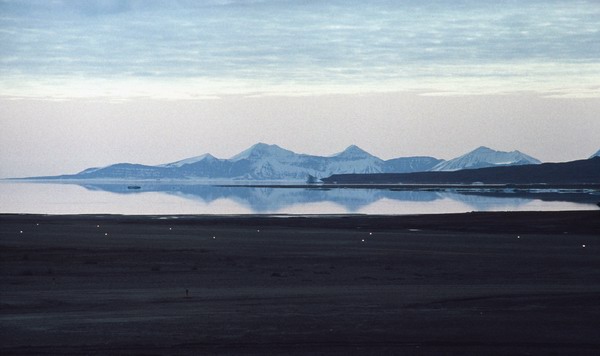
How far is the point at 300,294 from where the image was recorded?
2497 cm

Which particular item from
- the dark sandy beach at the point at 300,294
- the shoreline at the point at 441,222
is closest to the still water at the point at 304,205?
the shoreline at the point at 441,222

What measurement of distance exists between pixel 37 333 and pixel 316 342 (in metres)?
5.40

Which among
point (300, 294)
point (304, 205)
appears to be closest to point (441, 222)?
point (304, 205)

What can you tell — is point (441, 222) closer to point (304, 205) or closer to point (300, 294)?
point (304, 205)

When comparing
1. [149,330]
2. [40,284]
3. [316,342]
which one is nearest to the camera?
[316,342]

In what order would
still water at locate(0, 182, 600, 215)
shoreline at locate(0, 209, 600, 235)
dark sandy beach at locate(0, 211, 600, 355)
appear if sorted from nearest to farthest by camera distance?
dark sandy beach at locate(0, 211, 600, 355), shoreline at locate(0, 209, 600, 235), still water at locate(0, 182, 600, 215)

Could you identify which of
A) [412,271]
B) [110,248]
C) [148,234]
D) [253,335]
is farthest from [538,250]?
[253,335]

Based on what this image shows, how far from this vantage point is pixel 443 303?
22797 millimetres

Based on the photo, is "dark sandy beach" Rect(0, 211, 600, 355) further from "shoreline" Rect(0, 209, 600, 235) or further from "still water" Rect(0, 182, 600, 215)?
"still water" Rect(0, 182, 600, 215)

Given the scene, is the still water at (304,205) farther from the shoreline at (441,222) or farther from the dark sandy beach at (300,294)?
the dark sandy beach at (300,294)

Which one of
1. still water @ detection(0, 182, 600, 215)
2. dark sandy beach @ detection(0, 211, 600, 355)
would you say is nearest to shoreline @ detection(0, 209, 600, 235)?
dark sandy beach @ detection(0, 211, 600, 355)

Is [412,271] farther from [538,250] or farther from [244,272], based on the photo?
[538,250]

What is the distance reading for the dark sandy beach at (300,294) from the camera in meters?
17.1

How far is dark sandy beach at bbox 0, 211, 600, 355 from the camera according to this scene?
56.0 ft
